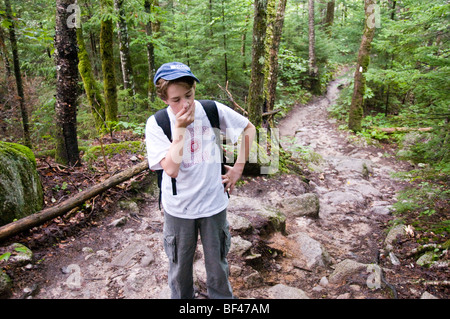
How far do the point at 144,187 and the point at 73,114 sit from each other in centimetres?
198

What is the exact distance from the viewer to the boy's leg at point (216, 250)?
2389 millimetres

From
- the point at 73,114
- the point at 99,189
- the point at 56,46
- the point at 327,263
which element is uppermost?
the point at 56,46

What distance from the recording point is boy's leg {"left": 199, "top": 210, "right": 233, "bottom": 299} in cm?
239

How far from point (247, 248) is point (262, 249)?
1.14ft

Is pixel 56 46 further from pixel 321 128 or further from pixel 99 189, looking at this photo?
pixel 321 128

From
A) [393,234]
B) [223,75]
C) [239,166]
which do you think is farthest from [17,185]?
[223,75]

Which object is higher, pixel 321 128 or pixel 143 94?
pixel 143 94

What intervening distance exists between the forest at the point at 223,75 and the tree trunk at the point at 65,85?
19mm

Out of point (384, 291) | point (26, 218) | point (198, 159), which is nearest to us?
point (198, 159)

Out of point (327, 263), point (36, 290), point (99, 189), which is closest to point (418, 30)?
point (327, 263)

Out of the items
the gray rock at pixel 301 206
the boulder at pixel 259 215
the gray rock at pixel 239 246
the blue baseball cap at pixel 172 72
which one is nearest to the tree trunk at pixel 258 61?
the gray rock at pixel 301 206

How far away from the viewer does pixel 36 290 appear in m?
2.98

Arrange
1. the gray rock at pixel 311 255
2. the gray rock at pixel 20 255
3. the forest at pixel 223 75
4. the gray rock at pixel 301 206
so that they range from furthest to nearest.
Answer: the gray rock at pixel 301 206
the forest at pixel 223 75
the gray rock at pixel 311 255
the gray rock at pixel 20 255

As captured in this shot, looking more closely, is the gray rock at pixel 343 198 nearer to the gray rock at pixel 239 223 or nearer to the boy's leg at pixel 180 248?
the gray rock at pixel 239 223
